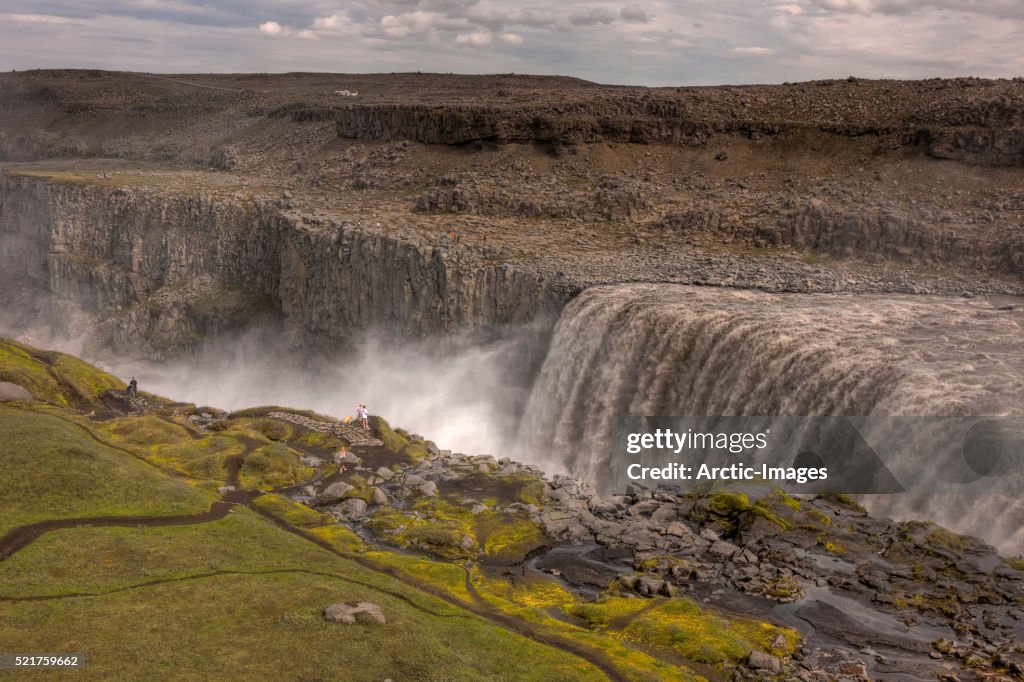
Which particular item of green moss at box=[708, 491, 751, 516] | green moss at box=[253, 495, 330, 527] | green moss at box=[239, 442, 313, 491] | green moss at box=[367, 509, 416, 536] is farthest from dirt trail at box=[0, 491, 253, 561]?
green moss at box=[708, 491, 751, 516]

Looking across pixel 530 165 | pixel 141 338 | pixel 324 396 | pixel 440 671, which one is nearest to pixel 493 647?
pixel 440 671

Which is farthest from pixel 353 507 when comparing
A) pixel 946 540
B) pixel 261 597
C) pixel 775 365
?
pixel 946 540

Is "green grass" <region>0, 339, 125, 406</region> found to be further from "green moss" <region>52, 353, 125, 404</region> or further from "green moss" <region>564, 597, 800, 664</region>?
"green moss" <region>564, 597, 800, 664</region>

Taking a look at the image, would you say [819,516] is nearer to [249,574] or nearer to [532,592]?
[532,592]

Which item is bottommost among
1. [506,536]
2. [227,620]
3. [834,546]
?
[506,536]

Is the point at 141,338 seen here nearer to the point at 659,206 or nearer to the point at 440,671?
the point at 659,206

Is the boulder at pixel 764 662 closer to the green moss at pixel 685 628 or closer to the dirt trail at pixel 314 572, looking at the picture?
the green moss at pixel 685 628
